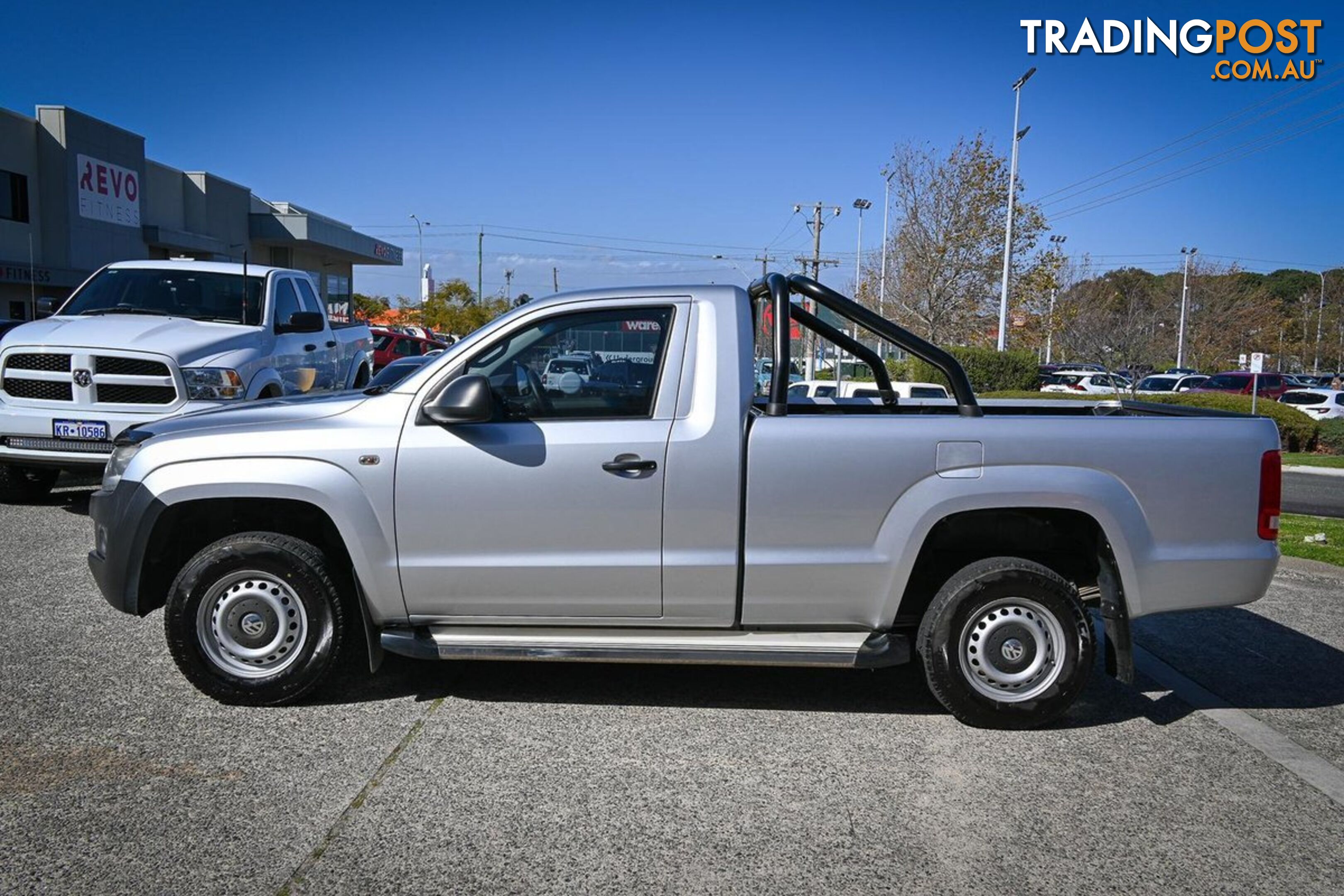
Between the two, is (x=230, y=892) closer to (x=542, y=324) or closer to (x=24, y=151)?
(x=542, y=324)

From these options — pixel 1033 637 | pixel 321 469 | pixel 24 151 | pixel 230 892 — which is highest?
pixel 24 151

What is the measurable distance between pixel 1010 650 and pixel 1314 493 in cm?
1574

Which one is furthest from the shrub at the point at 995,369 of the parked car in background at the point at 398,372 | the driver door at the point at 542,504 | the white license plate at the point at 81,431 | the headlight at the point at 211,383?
the driver door at the point at 542,504

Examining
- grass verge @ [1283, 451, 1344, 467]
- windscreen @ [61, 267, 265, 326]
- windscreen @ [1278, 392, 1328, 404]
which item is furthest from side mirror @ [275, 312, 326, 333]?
windscreen @ [1278, 392, 1328, 404]

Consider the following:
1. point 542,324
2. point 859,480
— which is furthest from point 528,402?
point 859,480

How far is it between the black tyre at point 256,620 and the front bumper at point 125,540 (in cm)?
22

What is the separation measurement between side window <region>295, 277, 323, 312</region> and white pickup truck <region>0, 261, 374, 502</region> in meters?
0.55

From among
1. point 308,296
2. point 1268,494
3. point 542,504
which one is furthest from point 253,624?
point 308,296

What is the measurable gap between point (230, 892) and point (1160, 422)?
162 inches

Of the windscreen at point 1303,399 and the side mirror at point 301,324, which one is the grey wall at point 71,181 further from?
the windscreen at point 1303,399

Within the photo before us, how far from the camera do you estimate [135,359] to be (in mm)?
8992

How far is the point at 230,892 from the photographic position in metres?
3.39

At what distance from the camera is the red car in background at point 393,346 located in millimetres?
26109

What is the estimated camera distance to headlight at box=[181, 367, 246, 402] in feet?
29.9
